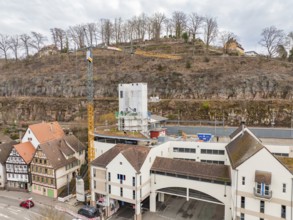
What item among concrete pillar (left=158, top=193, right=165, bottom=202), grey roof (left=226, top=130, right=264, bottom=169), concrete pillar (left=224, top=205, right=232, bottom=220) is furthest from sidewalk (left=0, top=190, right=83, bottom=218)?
grey roof (left=226, top=130, right=264, bottom=169)

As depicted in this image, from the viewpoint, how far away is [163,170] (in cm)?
2641

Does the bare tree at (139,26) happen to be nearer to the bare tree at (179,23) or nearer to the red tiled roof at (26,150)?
the bare tree at (179,23)

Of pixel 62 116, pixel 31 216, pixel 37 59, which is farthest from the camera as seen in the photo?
pixel 37 59

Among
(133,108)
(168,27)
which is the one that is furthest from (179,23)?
(133,108)

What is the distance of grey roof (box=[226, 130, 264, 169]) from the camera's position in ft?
68.4

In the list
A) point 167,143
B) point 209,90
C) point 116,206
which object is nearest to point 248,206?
point 167,143

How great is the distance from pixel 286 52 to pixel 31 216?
3081 inches

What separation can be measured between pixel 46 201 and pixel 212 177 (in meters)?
23.8

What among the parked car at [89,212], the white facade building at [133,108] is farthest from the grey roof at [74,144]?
the parked car at [89,212]

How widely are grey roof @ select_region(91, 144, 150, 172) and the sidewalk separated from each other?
6690 mm

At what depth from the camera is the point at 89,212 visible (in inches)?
997

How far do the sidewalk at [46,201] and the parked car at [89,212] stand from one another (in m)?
0.62

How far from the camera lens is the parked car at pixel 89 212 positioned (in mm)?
25219

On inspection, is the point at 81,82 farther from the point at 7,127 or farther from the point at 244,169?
the point at 244,169
